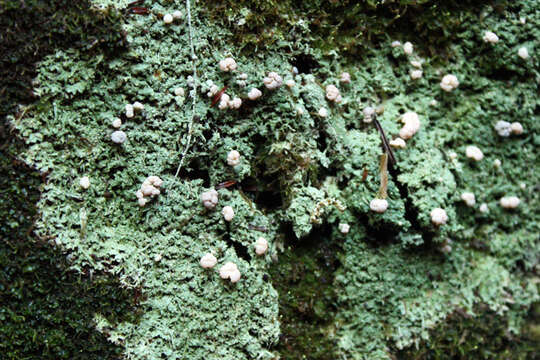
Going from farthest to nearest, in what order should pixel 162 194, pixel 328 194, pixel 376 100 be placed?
pixel 376 100 < pixel 328 194 < pixel 162 194

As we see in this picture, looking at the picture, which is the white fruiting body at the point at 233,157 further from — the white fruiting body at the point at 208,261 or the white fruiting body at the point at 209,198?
the white fruiting body at the point at 208,261

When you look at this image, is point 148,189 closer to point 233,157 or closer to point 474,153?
A: point 233,157

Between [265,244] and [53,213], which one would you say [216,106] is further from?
[53,213]

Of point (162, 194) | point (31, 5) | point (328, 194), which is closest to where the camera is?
point (31, 5)

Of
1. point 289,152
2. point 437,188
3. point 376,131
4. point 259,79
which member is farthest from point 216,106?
point 437,188

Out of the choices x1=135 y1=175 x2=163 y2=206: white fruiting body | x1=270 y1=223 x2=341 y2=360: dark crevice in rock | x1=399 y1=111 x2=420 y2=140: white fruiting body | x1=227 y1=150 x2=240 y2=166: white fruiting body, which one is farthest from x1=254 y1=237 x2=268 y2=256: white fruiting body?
x1=399 y1=111 x2=420 y2=140: white fruiting body

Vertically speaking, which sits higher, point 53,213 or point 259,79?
point 259,79

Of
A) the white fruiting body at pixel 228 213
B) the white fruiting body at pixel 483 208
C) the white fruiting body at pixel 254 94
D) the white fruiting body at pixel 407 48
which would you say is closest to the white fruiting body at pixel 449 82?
the white fruiting body at pixel 407 48
